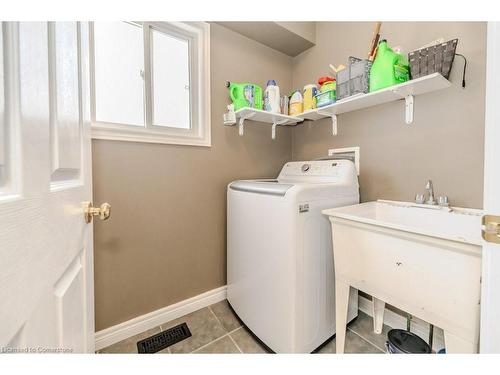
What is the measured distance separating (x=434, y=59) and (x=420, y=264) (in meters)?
1.10

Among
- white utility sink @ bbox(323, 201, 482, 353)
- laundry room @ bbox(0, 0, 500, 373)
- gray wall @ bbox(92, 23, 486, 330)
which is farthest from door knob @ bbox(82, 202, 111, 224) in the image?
white utility sink @ bbox(323, 201, 482, 353)

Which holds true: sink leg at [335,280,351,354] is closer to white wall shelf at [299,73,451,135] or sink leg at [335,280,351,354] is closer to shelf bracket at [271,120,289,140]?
white wall shelf at [299,73,451,135]

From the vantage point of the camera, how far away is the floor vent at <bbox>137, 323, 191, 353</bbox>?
1.34m

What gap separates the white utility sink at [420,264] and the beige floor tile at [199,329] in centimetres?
82

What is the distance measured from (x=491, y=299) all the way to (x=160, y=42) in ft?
7.20

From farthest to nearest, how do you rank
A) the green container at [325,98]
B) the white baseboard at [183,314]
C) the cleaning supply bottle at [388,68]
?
the green container at [325,98] < the white baseboard at [183,314] < the cleaning supply bottle at [388,68]

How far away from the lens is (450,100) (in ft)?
4.11

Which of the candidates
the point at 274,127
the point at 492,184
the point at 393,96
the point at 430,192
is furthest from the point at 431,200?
the point at 274,127

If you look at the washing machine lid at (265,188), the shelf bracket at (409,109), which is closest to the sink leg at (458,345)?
the washing machine lid at (265,188)

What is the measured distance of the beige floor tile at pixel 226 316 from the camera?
156 cm

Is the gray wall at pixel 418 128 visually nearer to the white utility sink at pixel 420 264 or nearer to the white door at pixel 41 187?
the white utility sink at pixel 420 264

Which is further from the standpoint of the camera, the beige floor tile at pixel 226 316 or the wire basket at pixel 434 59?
the beige floor tile at pixel 226 316

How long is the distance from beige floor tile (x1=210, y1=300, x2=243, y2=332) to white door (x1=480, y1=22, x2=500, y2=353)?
1386 millimetres
